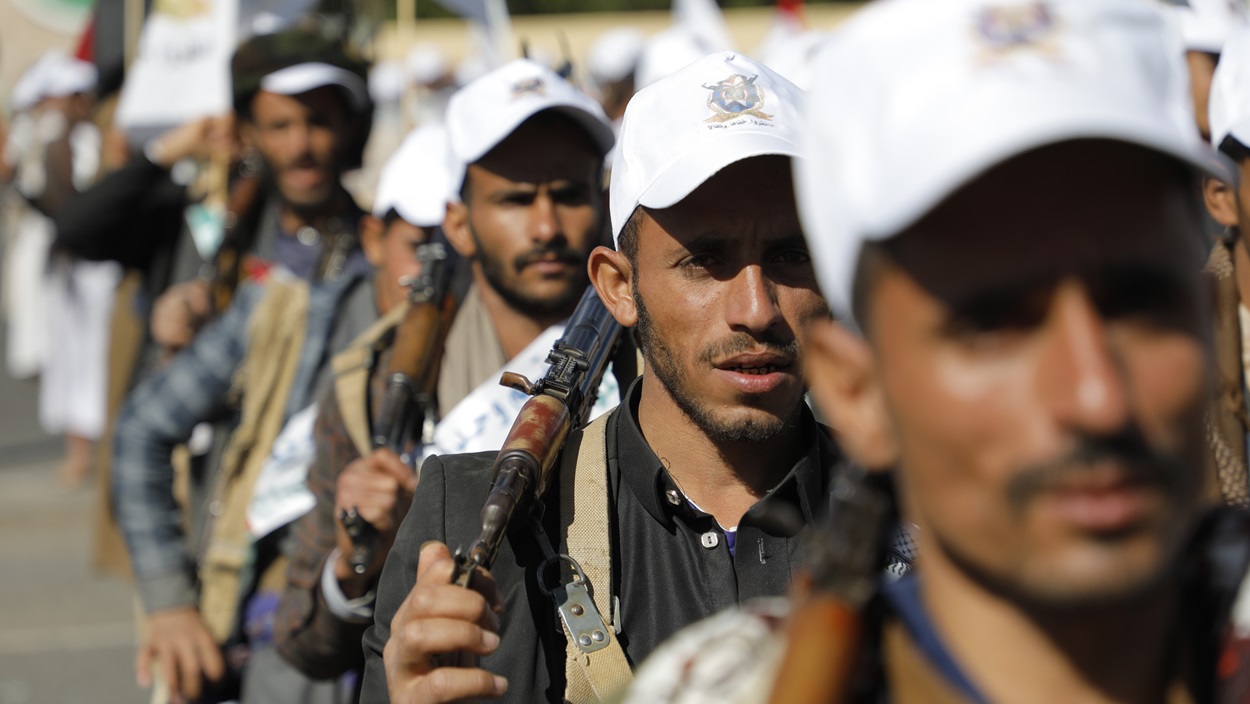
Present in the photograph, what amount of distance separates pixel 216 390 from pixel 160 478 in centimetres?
34

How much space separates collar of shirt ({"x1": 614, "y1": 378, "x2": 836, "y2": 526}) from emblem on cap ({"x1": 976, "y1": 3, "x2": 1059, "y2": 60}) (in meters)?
1.41

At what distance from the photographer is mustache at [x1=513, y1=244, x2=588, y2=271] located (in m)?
4.20

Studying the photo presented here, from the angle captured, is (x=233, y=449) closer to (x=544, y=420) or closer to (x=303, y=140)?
(x=303, y=140)

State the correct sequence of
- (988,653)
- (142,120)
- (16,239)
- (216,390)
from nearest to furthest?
(988,653) < (216,390) < (142,120) < (16,239)

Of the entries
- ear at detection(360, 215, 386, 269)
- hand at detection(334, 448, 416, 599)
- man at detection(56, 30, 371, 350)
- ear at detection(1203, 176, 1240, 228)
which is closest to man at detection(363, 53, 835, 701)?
hand at detection(334, 448, 416, 599)

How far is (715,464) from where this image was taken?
114 inches

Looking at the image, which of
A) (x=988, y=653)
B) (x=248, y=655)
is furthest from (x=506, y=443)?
(x=248, y=655)

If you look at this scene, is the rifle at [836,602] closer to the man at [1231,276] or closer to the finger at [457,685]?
the finger at [457,685]

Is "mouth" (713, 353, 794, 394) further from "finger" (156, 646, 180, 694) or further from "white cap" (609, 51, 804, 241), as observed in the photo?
"finger" (156, 646, 180, 694)

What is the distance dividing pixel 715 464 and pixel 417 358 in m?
1.43

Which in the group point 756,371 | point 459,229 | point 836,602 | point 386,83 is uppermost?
point 836,602

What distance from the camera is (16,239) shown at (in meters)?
17.3

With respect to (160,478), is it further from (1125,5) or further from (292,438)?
(1125,5)

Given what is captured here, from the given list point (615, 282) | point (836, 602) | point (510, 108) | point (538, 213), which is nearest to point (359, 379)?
point (538, 213)
